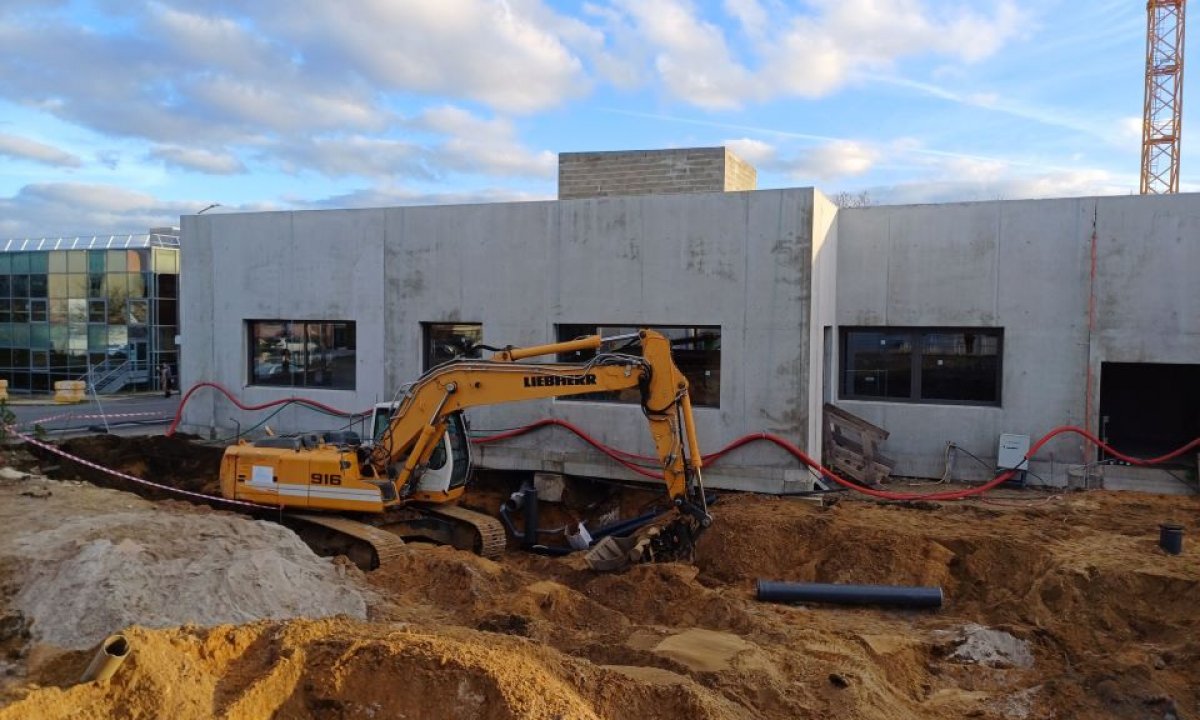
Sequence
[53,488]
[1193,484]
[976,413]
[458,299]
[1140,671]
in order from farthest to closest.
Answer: [458,299], [976,413], [1193,484], [53,488], [1140,671]

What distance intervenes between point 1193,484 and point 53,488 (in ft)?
55.4

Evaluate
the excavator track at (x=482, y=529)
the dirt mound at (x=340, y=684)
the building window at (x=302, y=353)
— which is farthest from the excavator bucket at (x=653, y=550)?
the building window at (x=302, y=353)

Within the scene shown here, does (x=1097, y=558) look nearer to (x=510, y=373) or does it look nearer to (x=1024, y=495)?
(x=1024, y=495)

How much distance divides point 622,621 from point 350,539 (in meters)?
4.57

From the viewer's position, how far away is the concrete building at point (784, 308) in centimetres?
1319

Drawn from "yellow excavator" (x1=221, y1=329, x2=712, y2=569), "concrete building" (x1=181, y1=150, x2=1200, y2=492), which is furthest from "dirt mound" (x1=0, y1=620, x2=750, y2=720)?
"concrete building" (x1=181, y1=150, x2=1200, y2=492)

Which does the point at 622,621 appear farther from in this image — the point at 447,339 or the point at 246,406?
the point at 246,406

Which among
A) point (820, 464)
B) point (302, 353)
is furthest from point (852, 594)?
point (302, 353)

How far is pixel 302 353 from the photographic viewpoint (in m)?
16.8

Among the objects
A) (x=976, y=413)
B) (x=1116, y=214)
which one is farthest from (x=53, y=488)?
(x=1116, y=214)

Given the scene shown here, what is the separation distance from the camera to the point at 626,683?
540 cm

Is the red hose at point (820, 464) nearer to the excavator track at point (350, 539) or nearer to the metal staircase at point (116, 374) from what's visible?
the excavator track at point (350, 539)

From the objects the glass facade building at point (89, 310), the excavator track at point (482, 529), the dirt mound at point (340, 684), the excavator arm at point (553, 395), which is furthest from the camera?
the glass facade building at point (89, 310)

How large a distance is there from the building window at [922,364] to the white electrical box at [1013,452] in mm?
741
